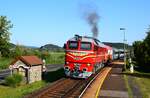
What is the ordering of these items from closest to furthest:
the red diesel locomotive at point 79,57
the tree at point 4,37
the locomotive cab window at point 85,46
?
the red diesel locomotive at point 79,57
the locomotive cab window at point 85,46
the tree at point 4,37

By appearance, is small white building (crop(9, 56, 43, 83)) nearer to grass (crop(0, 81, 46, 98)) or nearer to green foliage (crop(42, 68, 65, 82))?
green foliage (crop(42, 68, 65, 82))

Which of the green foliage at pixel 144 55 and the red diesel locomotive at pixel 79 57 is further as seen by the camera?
the green foliage at pixel 144 55

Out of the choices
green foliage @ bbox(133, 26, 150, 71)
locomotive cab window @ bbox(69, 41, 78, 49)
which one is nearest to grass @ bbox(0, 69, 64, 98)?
locomotive cab window @ bbox(69, 41, 78, 49)

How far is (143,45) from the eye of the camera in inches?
2375

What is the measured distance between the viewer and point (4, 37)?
81.6 m

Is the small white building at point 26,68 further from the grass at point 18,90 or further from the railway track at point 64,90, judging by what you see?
the railway track at point 64,90

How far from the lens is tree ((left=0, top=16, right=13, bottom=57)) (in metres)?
80.4

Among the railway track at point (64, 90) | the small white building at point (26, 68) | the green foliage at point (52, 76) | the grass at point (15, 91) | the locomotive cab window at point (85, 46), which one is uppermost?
the locomotive cab window at point (85, 46)

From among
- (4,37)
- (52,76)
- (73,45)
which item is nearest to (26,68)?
(73,45)

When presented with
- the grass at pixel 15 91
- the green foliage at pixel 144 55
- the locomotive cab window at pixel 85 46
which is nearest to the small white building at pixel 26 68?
the grass at pixel 15 91

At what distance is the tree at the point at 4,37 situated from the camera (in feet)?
264

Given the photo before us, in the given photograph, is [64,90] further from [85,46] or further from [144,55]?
[144,55]

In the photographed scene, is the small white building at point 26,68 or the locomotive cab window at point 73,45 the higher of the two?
the locomotive cab window at point 73,45

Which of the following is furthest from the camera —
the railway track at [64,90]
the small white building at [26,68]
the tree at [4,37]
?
the tree at [4,37]
